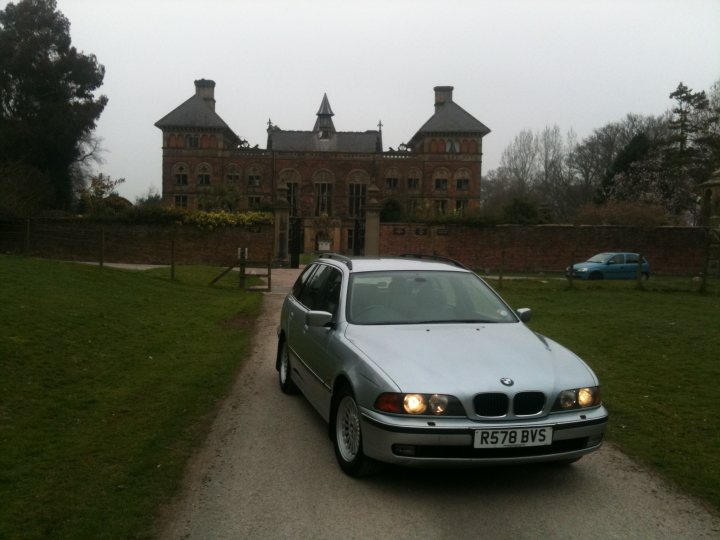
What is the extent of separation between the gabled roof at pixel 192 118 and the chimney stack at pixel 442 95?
2319 cm

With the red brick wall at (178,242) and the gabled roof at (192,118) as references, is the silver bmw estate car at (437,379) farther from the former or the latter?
the gabled roof at (192,118)

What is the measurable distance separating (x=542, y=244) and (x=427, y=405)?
3133 centimetres

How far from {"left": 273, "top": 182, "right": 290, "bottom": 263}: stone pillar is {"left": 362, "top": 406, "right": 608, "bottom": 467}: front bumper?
26.7m

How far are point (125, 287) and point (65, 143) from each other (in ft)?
109

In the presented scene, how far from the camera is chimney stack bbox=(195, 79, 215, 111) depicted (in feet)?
224

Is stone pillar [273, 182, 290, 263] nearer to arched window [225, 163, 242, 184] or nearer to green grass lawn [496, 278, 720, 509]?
green grass lawn [496, 278, 720, 509]

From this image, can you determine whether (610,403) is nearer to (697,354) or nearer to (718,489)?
(718,489)

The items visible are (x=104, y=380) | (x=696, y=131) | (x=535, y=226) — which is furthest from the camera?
(x=696, y=131)

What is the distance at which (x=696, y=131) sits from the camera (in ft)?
157

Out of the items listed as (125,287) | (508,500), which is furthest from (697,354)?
(125,287)

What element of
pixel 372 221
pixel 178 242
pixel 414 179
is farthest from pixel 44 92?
pixel 414 179

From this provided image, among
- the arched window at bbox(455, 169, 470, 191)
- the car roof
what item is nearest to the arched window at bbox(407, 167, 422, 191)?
the arched window at bbox(455, 169, 470, 191)

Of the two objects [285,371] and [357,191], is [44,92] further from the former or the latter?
[285,371]

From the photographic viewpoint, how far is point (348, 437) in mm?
4785
